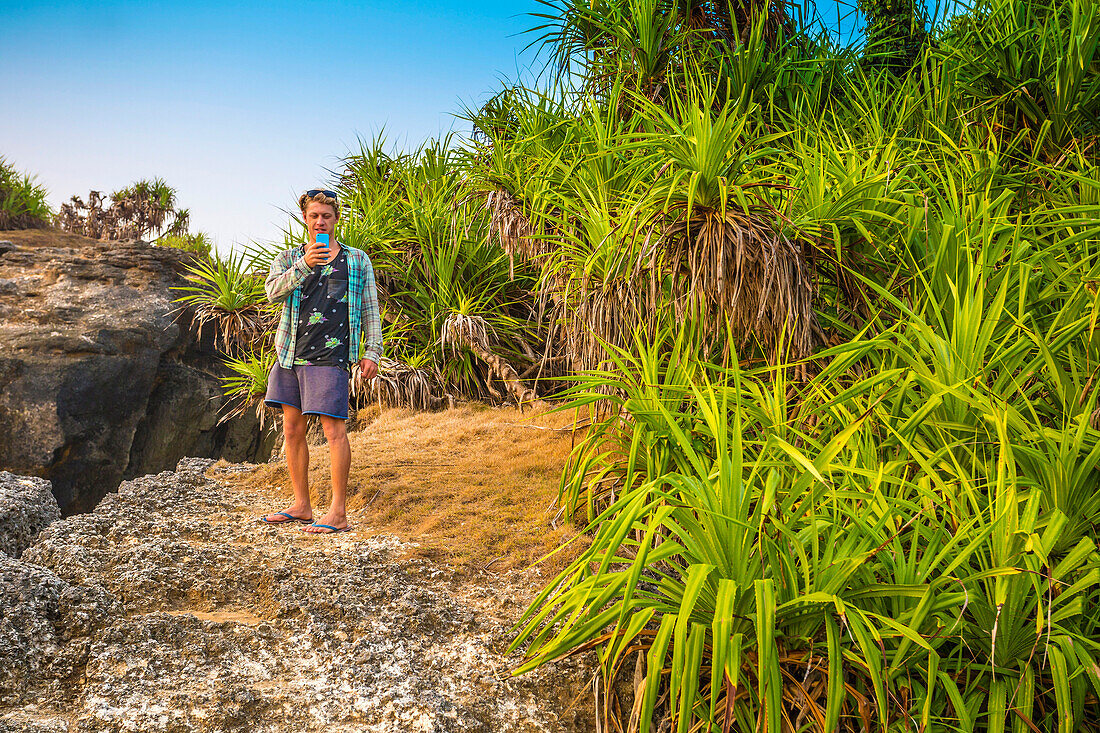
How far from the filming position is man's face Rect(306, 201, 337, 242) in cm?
342

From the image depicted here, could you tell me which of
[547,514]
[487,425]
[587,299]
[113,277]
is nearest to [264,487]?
[487,425]

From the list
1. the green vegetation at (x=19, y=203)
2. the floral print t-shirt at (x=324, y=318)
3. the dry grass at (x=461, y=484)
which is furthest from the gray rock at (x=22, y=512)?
the green vegetation at (x=19, y=203)

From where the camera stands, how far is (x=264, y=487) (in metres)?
4.49

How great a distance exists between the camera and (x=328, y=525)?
11.3ft

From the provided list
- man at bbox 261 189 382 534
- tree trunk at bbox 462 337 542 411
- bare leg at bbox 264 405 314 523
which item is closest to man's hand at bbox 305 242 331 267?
man at bbox 261 189 382 534

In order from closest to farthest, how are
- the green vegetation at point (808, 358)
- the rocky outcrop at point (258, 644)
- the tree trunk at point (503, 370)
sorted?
the green vegetation at point (808, 358)
the rocky outcrop at point (258, 644)
the tree trunk at point (503, 370)

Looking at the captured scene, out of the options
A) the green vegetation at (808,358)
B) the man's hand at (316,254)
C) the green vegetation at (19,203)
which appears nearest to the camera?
the green vegetation at (808,358)

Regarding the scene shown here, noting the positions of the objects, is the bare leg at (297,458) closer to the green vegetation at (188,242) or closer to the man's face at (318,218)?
the man's face at (318,218)

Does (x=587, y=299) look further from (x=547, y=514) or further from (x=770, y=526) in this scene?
(x=770, y=526)

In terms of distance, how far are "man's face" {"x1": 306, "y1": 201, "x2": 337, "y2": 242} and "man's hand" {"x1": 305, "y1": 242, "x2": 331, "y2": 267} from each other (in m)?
0.07

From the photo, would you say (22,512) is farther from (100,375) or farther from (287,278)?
(100,375)

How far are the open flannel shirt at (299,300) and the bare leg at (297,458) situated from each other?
249mm

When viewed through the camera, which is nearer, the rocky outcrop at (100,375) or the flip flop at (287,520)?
the flip flop at (287,520)

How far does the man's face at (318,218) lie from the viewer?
135 inches
